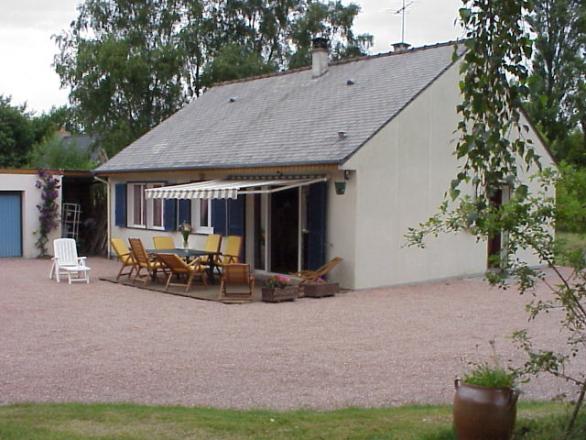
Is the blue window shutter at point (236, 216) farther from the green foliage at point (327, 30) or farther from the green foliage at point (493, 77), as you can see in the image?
the green foliage at point (327, 30)

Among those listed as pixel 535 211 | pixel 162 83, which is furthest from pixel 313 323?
pixel 162 83

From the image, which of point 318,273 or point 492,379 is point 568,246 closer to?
point 492,379

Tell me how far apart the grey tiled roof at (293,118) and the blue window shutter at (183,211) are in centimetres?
103

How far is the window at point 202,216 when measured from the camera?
1956cm

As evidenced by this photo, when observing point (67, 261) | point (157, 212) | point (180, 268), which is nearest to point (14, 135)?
point (157, 212)

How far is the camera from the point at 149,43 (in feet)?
113

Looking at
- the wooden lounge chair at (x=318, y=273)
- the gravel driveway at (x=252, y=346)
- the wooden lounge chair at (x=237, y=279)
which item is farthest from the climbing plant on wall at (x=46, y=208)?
the wooden lounge chair at (x=237, y=279)

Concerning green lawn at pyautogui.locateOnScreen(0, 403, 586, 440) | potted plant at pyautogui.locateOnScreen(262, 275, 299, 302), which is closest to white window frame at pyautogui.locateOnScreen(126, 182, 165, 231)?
Result: potted plant at pyautogui.locateOnScreen(262, 275, 299, 302)

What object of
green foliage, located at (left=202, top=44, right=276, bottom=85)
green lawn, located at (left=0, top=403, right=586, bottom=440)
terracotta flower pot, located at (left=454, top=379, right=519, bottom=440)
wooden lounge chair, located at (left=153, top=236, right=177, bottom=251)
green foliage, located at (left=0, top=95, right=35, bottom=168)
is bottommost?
green lawn, located at (left=0, top=403, right=586, bottom=440)

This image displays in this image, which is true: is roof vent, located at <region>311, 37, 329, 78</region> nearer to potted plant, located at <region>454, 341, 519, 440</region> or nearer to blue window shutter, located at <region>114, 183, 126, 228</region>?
blue window shutter, located at <region>114, 183, 126, 228</region>

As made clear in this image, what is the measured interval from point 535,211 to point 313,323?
694cm

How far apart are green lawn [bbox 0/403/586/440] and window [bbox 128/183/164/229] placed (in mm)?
15018

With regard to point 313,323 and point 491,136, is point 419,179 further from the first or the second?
point 491,136

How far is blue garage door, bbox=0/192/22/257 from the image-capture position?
22.9 meters
